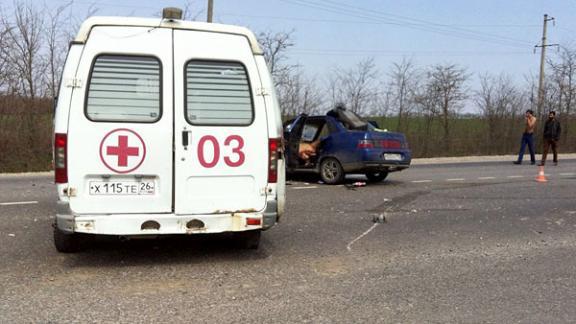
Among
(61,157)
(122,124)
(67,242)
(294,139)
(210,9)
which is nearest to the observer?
(61,157)

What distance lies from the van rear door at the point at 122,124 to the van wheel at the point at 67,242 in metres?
0.85

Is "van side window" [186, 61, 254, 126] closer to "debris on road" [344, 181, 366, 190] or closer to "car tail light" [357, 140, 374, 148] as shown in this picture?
"car tail light" [357, 140, 374, 148]

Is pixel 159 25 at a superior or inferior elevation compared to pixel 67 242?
superior

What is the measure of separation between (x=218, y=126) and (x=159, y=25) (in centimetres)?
107

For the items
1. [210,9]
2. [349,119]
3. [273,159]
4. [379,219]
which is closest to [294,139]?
[349,119]

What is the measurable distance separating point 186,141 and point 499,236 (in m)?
4.24

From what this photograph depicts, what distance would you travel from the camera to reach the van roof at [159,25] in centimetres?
480

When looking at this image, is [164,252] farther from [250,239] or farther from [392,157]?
[392,157]

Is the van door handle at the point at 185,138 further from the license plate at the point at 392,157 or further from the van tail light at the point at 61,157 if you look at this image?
the license plate at the point at 392,157

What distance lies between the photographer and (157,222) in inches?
191

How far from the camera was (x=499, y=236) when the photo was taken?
6.85 m

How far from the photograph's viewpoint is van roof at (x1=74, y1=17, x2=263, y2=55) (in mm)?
4796

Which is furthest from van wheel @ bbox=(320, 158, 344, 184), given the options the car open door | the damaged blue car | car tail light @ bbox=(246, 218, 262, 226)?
car tail light @ bbox=(246, 218, 262, 226)

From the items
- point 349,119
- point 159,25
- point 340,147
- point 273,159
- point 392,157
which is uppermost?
point 159,25
